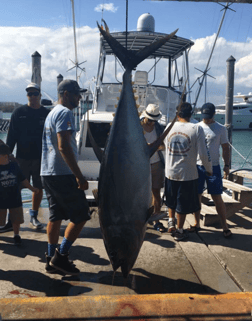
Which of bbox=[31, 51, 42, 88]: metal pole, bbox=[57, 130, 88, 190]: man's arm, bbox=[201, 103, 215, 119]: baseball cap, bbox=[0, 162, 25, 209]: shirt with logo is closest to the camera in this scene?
bbox=[57, 130, 88, 190]: man's arm

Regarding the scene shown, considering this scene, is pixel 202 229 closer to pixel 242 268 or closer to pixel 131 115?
pixel 242 268

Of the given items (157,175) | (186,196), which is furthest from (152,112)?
(186,196)

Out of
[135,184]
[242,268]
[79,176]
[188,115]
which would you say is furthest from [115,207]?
[188,115]

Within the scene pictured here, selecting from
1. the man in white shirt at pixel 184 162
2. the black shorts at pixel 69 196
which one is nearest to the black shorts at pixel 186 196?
the man in white shirt at pixel 184 162

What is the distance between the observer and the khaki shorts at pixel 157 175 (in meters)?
3.79

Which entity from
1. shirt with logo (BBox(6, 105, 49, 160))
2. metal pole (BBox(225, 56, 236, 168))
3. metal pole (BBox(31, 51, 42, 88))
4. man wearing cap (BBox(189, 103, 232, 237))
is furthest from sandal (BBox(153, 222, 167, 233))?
metal pole (BBox(225, 56, 236, 168))

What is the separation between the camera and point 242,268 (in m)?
2.59

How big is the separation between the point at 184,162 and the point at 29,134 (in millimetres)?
1812

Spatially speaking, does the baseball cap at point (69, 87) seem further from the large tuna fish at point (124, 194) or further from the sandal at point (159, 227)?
the sandal at point (159, 227)

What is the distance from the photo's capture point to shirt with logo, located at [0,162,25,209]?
9.93 ft

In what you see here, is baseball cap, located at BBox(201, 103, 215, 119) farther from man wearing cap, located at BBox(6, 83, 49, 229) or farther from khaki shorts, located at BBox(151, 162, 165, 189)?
man wearing cap, located at BBox(6, 83, 49, 229)

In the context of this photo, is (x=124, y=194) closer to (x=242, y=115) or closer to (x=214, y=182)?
(x=214, y=182)

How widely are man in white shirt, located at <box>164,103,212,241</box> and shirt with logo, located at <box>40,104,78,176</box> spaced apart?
47.2 inches

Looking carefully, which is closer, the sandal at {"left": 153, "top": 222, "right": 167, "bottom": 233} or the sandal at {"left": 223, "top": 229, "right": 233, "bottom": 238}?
the sandal at {"left": 223, "top": 229, "right": 233, "bottom": 238}
